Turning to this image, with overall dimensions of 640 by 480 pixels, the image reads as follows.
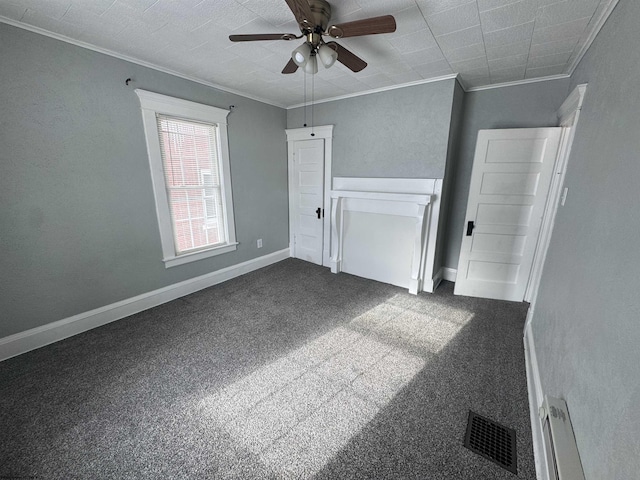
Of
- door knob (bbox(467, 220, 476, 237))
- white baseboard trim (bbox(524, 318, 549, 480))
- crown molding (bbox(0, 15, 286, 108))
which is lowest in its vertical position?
white baseboard trim (bbox(524, 318, 549, 480))

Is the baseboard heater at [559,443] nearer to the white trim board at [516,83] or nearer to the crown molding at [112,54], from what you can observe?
the white trim board at [516,83]

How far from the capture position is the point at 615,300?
957 millimetres

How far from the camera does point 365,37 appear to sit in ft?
6.35

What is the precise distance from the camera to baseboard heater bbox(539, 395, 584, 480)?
38.9 inches

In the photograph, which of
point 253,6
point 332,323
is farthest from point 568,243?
point 253,6

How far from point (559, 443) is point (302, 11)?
93.5 inches

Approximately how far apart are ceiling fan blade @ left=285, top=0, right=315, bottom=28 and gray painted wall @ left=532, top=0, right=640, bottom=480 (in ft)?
5.11

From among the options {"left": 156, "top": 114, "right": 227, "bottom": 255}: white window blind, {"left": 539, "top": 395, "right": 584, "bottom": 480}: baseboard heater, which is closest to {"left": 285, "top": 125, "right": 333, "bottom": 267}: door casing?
{"left": 156, "top": 114, "right": 227, "bottom": 255}: white window blind

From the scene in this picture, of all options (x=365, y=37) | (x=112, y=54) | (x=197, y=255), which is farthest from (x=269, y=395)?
(x=112, y=54)

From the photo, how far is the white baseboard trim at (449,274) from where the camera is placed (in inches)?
139

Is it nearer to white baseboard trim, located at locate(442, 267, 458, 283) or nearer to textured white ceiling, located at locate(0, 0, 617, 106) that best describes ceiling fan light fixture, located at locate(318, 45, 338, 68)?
textured white ceiling, located at locate(0, 0, 617, 106)

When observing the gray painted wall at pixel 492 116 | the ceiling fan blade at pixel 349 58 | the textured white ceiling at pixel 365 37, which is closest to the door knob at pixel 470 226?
the gray painted wall at pixel 492 116

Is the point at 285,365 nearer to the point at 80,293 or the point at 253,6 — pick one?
the point at 80,293

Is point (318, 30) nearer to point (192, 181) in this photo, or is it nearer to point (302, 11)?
point (302, 11)
